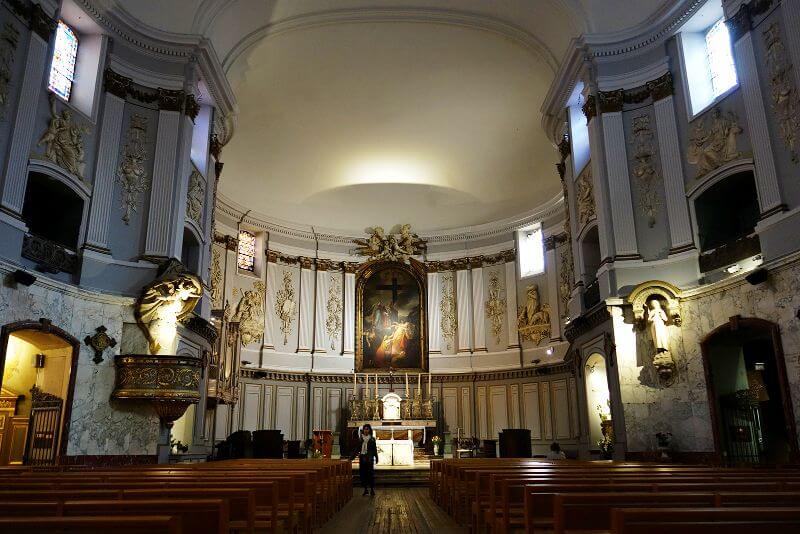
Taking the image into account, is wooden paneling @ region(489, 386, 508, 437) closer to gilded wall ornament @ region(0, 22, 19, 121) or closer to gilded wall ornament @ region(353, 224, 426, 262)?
gilded wall ornament @ region(353, 224, 426, 262)

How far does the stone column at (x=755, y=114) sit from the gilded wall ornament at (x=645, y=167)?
2.36m

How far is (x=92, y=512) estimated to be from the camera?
3.05 meters

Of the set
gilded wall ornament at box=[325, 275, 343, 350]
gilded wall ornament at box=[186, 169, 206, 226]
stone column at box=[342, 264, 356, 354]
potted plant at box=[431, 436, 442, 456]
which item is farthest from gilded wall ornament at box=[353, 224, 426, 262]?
gilded wall ornament at box=[186, 169, 206, 226]

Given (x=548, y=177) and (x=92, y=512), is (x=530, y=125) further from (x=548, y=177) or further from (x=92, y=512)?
(x=92, y=512)

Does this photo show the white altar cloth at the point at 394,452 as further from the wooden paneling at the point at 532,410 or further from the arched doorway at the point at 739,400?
the arched doorway at the point at 739,400

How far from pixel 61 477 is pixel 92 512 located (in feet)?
10.1

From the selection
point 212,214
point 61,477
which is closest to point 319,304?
point 212,214

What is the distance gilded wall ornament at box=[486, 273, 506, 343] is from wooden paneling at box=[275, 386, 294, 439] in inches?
328

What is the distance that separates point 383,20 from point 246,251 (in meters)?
10.9

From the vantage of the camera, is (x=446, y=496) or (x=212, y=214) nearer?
(x=446, y=496)

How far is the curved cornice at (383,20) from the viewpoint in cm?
1727

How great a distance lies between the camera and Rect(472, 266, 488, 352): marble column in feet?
82.0

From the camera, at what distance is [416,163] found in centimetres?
2441

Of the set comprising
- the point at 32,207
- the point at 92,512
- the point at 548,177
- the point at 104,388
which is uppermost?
the point at 548,177
